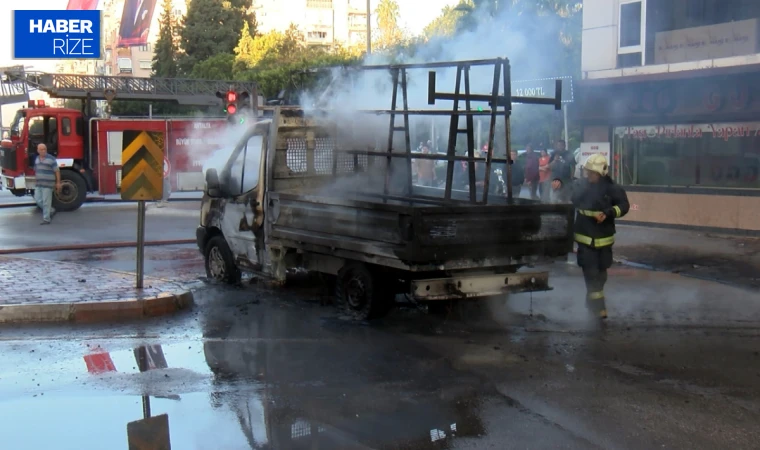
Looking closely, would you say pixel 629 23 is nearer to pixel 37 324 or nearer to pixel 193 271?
pixel 193 271

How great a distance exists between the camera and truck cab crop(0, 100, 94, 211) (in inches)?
818

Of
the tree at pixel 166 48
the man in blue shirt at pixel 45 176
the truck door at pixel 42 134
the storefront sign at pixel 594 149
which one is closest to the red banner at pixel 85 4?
the truck door at pixel 42 134

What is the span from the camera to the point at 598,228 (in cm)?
780

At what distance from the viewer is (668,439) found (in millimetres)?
4621

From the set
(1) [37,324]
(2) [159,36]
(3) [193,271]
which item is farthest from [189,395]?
(2) [159,36]

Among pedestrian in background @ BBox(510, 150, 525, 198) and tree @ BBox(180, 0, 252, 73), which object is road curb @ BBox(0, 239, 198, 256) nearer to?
pedestrian in background @ BBox(510, 150, 525, 198)

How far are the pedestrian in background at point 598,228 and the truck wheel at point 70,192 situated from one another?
1602 centimetres

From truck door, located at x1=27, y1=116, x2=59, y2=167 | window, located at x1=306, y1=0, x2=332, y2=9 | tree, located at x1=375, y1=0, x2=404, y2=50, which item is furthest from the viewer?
window, located at x1=306, y1=0, x2=332, y2=9

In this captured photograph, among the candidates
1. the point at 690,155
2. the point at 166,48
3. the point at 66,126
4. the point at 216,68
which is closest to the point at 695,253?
the point at 690,155

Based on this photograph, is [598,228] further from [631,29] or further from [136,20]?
[136,20]

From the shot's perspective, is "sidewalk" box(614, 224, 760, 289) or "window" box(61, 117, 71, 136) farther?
"window" box(61, 117, 71, 136)

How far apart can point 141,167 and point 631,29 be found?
1024cm

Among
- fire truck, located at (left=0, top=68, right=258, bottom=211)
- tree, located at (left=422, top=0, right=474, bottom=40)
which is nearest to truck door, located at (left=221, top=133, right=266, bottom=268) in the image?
tree, located at (left=422, top=0, right=474, bottom=40)

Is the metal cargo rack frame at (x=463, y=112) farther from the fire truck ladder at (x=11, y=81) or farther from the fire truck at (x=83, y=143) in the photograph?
the fire truck ladder at (x=11, y=81)
